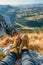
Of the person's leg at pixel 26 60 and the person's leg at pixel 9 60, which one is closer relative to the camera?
the person's leg at pixel 26 60

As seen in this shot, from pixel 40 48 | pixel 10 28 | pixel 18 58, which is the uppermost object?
pixel 18 58

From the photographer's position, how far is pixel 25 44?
12.7m

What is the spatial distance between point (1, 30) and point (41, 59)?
17.0m

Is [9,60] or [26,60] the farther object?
[9,60]

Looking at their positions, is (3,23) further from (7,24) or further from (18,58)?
(18,58)

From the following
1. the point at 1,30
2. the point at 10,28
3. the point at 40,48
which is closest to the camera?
the point at 40,48

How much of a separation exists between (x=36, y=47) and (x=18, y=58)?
4.49 meters

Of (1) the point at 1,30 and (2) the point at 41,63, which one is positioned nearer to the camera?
(2) the point at 41,63

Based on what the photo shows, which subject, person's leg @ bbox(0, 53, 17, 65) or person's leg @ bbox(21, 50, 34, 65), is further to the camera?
person's leg @ bbox(0, 53, 17, 65)

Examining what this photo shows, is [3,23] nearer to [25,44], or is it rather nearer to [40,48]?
[40,48]

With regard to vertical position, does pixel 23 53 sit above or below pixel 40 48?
above

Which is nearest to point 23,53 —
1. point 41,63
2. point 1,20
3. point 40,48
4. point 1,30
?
point 41,63

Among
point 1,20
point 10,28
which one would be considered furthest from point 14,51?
point 1,20

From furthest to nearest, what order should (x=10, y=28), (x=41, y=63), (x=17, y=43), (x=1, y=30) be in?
(x=10, y=28) < (x=1, y=30) < (x=17, y=43) < (x=41, y=63)
